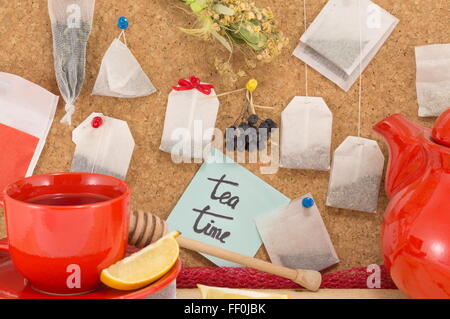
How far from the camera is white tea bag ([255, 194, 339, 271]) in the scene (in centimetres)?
81

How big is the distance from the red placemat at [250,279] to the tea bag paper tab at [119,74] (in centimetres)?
26

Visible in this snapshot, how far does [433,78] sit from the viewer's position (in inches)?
31.1

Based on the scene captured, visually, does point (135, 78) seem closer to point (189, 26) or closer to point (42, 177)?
point (189, 26)

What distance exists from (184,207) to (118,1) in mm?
297

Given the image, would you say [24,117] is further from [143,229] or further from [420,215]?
[420,215]

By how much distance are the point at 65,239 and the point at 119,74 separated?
0.96 feet

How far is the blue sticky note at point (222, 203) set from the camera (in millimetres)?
802

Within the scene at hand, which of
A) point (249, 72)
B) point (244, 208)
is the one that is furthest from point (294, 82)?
point (244, 208)

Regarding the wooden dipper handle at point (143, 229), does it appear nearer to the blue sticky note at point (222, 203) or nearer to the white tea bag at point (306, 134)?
the blue sticky note at point (222, 203)

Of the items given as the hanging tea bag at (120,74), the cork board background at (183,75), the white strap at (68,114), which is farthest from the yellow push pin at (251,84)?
the white strap at (68,114)

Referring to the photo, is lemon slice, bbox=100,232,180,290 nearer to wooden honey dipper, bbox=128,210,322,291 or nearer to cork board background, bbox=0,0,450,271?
wooden honey dipper, bbox=128,210,322,291

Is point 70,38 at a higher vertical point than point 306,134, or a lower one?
higher

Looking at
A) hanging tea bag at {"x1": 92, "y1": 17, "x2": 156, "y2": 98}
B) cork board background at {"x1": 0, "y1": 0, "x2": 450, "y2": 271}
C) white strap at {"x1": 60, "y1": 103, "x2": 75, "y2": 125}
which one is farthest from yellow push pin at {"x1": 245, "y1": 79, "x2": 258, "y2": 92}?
white strap at {"x1": 60, "y1": 103, "x2": 75, "y2": 125}

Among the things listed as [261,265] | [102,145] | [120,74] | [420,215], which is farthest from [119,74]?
[420,215]
